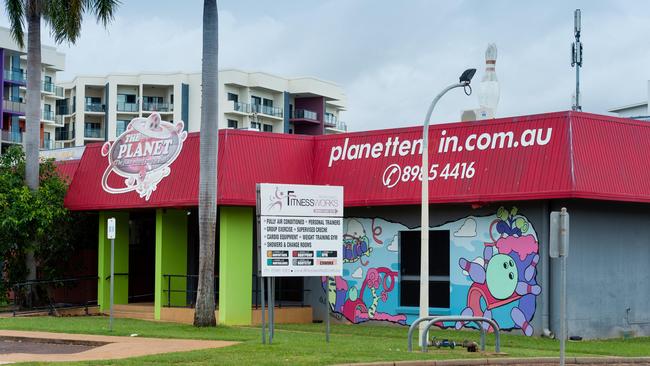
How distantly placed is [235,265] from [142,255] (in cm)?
836

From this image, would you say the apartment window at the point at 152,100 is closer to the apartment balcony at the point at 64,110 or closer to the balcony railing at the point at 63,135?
the apartment balcony at the point at 64,110

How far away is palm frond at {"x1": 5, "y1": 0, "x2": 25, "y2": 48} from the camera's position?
3109 centimetres

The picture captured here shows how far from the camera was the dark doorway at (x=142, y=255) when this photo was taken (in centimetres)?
3278

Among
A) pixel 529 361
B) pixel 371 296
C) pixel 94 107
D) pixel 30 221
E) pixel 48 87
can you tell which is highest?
pixel 48 87

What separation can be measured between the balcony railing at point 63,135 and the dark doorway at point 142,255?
249ft

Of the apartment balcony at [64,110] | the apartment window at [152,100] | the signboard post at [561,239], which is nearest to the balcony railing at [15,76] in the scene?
the apartment window at [152,100]

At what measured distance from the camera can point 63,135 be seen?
10750 centimetres

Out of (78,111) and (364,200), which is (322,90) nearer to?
(78,111)

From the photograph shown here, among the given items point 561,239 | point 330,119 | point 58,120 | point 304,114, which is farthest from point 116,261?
point 330,119

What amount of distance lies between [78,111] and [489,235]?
3412 inches

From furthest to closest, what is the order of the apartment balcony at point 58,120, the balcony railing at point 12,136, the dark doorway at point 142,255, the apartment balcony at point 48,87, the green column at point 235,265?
the apartment balcony at point 58,120
the apartment balcony at point 48,87
the balcony railing at point 12,136
the dark doorway at point 142,255
the green column at point 235,265

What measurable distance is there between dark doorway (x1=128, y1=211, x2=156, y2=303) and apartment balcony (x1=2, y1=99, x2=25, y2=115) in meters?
54.2

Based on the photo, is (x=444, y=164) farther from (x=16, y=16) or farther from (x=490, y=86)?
(x=16, y=16)

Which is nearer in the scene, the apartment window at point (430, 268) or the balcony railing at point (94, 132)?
the apartment window at point (430, 268)
